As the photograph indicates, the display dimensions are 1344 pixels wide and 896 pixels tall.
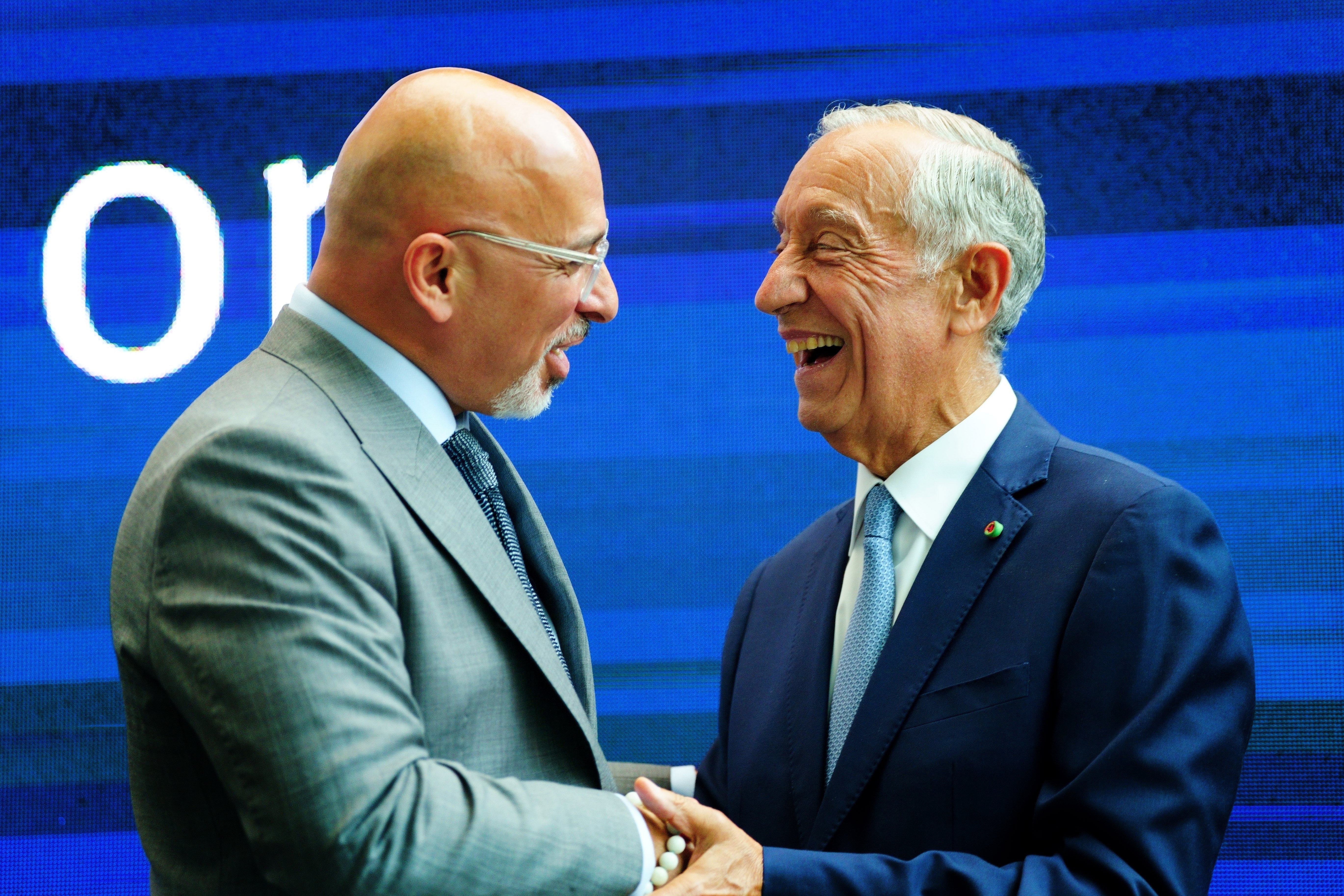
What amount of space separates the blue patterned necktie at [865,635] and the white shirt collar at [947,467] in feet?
0.19

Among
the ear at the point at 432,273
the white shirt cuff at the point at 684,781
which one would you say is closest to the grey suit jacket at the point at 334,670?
the ear at the point at 432,273

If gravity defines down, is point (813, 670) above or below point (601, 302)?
below

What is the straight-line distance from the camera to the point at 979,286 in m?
1.74

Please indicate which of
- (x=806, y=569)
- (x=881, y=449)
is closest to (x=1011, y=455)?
(x=881, y=449)

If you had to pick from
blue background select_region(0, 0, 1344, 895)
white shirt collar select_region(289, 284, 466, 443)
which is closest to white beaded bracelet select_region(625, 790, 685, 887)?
white shirt collar select_region(289, 284, 466, 443)

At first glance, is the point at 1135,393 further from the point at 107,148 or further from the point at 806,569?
the point at 107,148

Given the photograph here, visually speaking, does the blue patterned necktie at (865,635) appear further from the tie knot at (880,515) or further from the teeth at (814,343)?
the teeth at (814,343)

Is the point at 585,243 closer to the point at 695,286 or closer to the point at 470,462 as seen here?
the point at 470,462

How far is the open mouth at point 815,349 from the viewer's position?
182cm

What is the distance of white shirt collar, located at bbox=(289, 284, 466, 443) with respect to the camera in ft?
4.46

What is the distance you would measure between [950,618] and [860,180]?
700 millimetres

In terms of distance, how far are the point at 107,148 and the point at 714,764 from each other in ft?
6.07

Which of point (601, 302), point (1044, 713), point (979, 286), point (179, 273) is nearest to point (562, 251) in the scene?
point (601, 302)

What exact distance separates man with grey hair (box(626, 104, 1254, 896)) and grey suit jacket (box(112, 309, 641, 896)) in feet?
0.78
